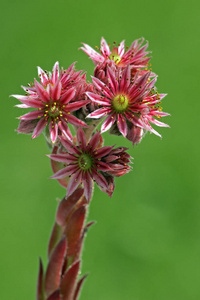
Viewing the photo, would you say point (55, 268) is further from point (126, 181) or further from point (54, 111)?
point (126, 181)

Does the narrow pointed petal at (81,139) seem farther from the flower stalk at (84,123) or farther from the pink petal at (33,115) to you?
the pink petal at (33,115)

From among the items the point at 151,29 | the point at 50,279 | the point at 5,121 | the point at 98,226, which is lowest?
the point at 50,279

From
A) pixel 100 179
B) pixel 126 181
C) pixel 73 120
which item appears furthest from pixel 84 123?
pixel 126 181

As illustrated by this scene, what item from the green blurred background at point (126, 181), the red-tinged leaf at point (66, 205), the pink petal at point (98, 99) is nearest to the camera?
the pink petal at point (98, 99)

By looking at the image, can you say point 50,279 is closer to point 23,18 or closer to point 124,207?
point 124,207

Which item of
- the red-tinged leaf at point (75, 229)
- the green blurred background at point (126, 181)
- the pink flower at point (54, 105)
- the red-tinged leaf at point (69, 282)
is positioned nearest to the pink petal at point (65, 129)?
the pink flower at point (54, 105)

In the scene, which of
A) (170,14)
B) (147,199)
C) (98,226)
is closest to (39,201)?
(98,226)

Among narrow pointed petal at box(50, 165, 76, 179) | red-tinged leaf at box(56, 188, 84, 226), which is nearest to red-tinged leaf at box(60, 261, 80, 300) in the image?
red-tinged leaf at box(56, 188, 84, 226)

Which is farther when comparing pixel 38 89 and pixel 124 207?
pixel 124 207
